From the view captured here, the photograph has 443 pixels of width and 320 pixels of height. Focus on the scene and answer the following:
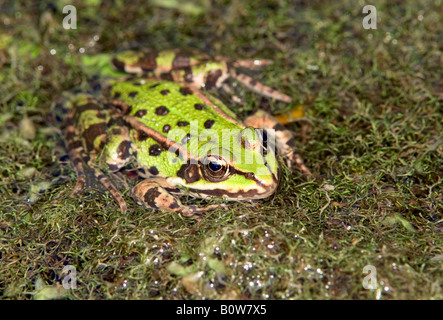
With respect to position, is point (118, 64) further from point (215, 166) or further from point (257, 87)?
point (215, 166)

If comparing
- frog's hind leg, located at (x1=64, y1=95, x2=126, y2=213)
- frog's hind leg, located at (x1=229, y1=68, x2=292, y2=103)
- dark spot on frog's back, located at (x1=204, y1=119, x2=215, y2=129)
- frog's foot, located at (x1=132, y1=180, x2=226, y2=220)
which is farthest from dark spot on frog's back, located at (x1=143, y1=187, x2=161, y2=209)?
frog's hind leg, located at (x1=229, y1=68, x2=292, y2=103)

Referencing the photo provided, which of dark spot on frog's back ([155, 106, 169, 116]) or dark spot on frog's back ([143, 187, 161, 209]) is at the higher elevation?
dark spot on frog's back ([155, 106, 169, 116])

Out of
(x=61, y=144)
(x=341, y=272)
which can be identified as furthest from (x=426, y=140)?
(x=61, y=144)

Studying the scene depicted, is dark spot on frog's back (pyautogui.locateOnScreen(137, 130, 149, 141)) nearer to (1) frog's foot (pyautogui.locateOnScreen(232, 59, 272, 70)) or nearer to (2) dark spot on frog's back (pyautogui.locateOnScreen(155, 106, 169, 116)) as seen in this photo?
(2) dark spot on frog's back (pyautogui.locateOnScreen(155, 106, 169, 116))

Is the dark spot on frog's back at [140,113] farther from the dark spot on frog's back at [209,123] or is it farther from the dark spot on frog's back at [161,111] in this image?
the dark spot on frog's back at [209,123]

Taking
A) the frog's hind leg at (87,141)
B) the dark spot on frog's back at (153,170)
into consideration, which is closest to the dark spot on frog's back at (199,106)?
the dark spot on frog's back at (153,170)
